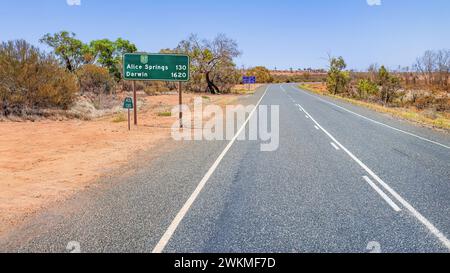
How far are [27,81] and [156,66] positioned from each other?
22.7ft

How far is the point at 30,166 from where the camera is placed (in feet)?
29.0

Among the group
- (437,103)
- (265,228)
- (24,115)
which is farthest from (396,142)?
(437,103)

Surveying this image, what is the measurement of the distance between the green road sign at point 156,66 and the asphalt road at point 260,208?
756cm

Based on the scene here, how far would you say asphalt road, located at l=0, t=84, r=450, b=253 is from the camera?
4.35 meters

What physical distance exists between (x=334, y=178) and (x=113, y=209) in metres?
4.39

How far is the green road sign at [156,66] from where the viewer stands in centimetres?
1648

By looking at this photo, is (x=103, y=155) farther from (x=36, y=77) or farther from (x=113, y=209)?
(x=36, y=77)

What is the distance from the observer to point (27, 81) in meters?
18.2

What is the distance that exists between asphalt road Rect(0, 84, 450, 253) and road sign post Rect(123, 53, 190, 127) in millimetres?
7555

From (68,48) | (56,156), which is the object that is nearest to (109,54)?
(68,48)

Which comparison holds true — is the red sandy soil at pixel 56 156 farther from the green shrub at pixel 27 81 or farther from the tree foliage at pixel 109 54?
the tree foliage at pixel 109 54

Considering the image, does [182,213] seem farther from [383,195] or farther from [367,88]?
[367,88]

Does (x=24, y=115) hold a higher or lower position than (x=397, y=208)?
higher

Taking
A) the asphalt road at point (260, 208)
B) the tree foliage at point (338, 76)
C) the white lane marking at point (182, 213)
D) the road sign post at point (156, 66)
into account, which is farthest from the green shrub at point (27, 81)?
the tree foliage at point (338, 76)
